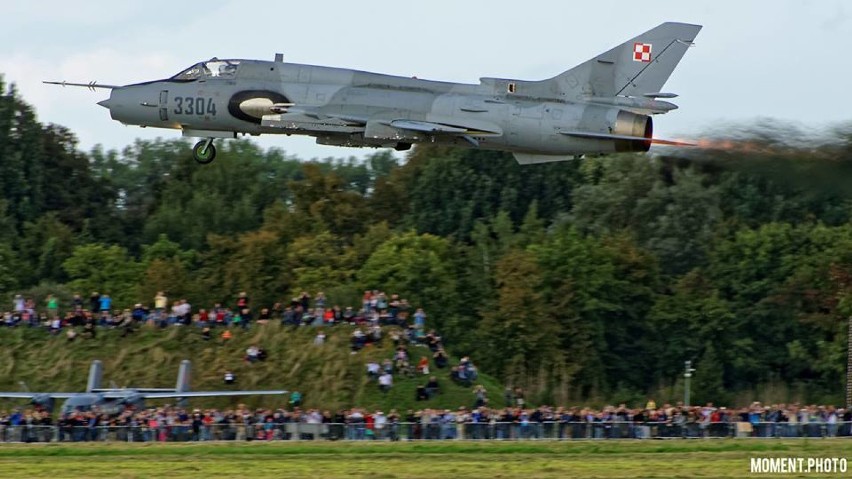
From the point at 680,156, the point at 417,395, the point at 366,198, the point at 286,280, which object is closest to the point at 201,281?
the point at 286,280

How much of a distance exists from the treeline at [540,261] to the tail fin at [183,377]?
14.5 metres

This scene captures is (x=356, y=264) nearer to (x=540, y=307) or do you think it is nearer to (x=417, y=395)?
(x=540, y=307)

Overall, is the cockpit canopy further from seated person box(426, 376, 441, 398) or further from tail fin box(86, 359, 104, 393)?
seated person box(426, 376, 441, 398)

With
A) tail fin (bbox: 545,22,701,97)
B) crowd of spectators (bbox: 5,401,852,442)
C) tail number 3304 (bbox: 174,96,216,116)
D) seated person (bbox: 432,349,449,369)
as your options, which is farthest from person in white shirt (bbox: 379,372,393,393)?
tail fin (bbox: 545,22,701,97)

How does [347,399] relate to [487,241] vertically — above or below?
below

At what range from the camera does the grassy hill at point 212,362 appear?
4478cm

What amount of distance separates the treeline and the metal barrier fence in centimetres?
1416

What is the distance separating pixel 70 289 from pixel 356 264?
11.1 meters

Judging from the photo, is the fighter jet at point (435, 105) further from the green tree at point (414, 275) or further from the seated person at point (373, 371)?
the green tree at point (414, 275)

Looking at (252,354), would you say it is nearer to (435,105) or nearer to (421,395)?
(421,395)

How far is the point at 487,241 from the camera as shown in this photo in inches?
2899

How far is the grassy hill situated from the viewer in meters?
44.8

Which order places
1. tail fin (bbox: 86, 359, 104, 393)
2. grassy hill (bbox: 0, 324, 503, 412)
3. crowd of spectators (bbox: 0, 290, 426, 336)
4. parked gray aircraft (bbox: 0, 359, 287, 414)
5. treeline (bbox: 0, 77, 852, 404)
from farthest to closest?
1. treeline (bbox: 0, 77, 852, 404)
2. crowd of spectators (bbox: 0, 290, 426, 336)
3. grassy hill (bbox: 0, 324, 503, 412)
4. tail fin (bbox: 86, 359, 104, 393)
5. parked gray aircraft (bbox: 0, 359, 287, 414)

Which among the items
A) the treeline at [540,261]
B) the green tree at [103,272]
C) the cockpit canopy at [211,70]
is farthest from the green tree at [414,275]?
the cockpit canopy at [211,70]
